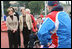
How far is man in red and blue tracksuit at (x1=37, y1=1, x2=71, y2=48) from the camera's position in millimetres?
2416

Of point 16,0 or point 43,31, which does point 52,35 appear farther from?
point 16,0

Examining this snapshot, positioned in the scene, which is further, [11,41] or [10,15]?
[11,41]

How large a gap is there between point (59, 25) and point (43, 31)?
0.77 feet

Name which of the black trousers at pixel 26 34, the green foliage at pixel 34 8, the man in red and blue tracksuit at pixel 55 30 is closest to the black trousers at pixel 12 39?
the black trousers at pixel 26 34

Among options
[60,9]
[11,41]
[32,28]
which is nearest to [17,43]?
[11,41]

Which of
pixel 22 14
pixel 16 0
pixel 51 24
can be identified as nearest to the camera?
pixel 51 24

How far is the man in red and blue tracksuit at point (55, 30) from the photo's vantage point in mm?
2416

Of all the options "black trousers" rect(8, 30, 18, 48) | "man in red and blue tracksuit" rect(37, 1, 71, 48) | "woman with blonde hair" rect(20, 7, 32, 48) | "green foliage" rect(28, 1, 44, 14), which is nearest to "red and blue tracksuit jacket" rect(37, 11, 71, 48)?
"man in red and blue tracksuit" rect(37, 1, 71, 48)

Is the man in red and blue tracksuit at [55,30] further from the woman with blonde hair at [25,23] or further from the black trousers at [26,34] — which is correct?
the black trousers at [26,34]

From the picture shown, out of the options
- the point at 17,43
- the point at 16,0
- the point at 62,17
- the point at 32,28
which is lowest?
the point at 17,43

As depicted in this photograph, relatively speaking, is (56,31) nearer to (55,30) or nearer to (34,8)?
(55,30)

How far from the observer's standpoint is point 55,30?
96.5 inches

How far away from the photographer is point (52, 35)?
246 cm

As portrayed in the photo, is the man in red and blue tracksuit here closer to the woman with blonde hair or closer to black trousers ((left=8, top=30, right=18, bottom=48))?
the woman with blonde hair
